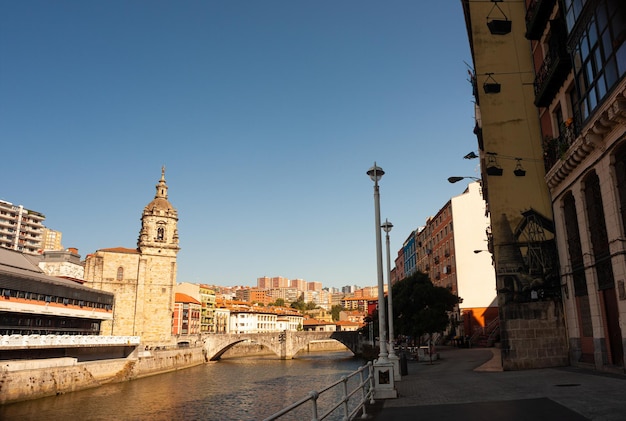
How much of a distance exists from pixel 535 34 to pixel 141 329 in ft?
237

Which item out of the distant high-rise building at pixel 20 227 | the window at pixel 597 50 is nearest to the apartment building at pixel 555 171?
the window at pixel 597 50

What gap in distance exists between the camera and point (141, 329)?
255 ft

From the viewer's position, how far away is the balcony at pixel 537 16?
21.6m

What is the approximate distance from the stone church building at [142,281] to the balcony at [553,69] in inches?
2772

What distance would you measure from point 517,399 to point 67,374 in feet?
129

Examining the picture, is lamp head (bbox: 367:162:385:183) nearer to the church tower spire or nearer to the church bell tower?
the church bell tower

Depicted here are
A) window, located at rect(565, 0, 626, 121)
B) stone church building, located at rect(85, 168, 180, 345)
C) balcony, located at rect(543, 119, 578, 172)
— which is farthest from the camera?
stone church building, located at rect(85, 168, 180, 345)

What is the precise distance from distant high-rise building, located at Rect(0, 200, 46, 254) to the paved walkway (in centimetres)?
15106

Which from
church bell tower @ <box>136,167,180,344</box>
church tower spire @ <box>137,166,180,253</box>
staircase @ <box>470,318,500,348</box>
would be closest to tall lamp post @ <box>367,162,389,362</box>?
staircase @ <box>470,318,500,348</box>

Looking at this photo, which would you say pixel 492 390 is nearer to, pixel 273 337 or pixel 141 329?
pixel 141 329

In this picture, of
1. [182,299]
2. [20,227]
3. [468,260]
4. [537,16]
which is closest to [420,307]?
[468,260]

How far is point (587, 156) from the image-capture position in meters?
17.8

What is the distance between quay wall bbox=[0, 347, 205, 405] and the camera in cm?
3428

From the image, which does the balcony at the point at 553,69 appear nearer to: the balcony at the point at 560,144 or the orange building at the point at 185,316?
the balcony at the point at 560,144
